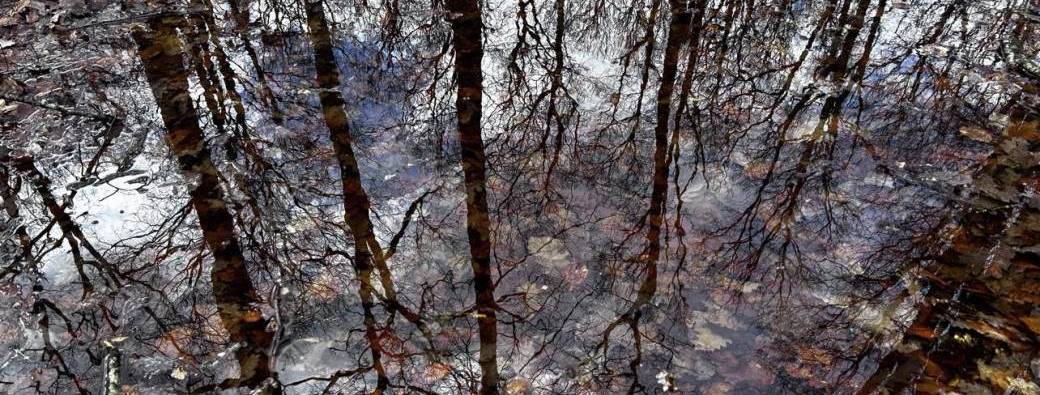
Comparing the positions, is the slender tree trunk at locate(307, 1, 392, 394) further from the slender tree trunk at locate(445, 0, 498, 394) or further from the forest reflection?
the slender tree trunk at locate(445, 0, 498, 394)

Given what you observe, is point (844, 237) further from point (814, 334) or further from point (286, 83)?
point (286, 83)

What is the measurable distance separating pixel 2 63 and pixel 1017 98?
8577 millimetres

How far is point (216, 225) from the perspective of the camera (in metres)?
3.42

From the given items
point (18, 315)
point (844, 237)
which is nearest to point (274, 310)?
point (18, 315)

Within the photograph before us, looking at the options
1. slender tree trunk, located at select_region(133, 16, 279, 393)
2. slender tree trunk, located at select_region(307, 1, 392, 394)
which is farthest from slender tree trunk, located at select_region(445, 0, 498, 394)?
slender tree trunk, located at select_region(133, 16, 279, 393)

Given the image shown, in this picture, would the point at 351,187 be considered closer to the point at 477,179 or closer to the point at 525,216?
the point at 477,179

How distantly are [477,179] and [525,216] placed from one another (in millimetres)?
488

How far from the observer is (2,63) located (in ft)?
17.3

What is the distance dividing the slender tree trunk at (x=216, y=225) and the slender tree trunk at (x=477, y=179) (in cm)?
109

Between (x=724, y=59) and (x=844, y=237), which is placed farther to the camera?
(x=724, y=59)

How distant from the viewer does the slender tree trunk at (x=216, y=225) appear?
9.72 feet

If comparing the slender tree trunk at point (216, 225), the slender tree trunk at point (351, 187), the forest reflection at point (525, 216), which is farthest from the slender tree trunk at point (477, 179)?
the slender tree trunk at point (216, 225)

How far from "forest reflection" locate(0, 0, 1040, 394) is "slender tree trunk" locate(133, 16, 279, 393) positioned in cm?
2

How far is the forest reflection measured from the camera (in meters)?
2.93
